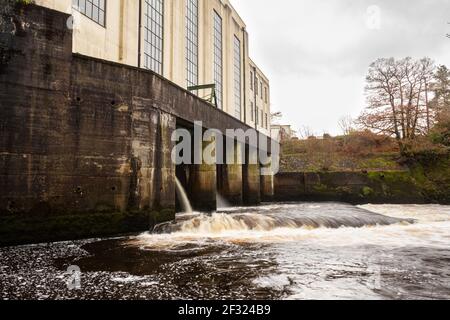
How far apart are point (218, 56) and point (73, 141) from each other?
2020 cm

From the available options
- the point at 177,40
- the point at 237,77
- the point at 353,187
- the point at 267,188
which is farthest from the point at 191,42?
the point at 353,187

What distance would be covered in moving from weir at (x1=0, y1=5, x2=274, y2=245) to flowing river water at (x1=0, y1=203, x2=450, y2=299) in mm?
793

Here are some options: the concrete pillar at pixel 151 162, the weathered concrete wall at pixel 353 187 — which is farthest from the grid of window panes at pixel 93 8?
the weathered concrete wall at pixel 353 187

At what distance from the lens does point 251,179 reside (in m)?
22.0

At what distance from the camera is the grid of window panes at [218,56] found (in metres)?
25.9

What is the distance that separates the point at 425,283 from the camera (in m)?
4.36

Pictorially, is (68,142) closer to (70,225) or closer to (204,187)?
(70,225)

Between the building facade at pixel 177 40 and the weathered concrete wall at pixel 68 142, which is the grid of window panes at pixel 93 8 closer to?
the building facade at pixel 177 40

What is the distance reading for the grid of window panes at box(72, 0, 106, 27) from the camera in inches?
490

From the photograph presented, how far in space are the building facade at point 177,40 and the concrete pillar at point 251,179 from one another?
17.7 ft

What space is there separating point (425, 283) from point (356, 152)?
87.0 ft

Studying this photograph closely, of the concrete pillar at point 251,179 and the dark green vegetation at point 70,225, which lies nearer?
the dark green vegetation at point 70,225
